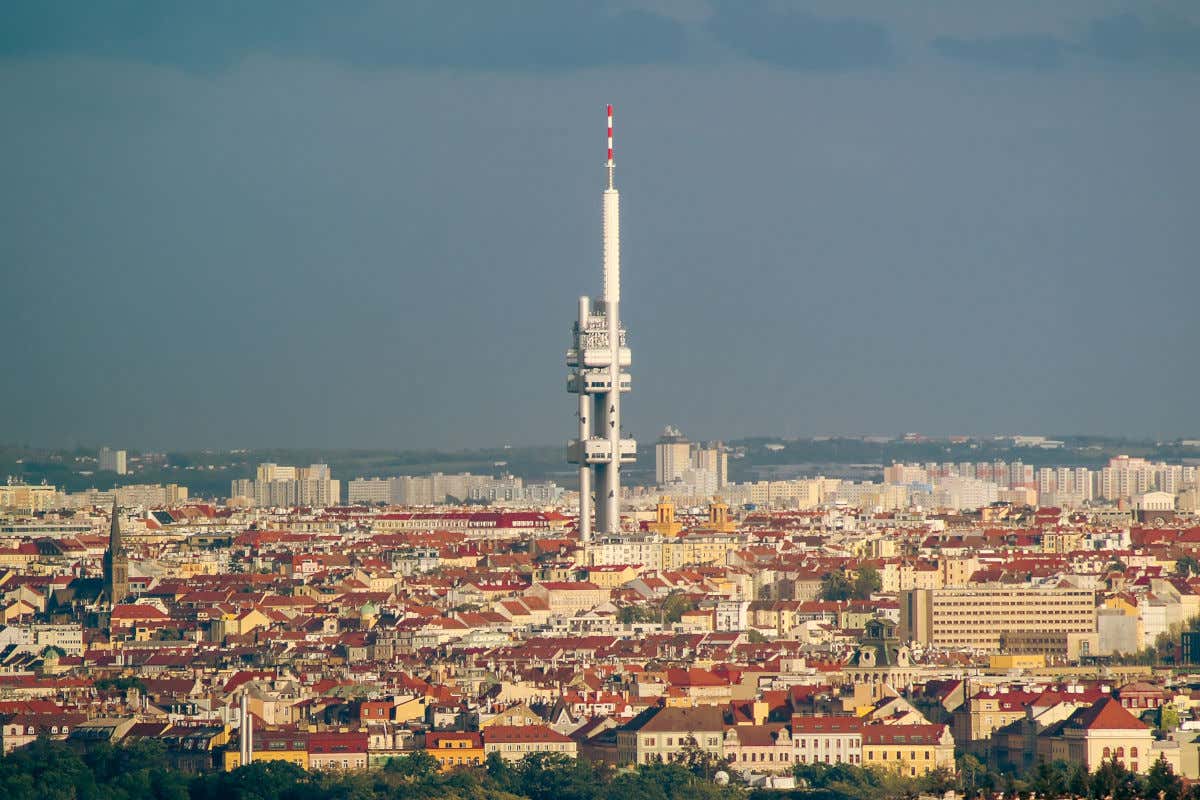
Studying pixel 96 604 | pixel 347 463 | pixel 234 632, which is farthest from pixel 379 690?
pixel 347 463

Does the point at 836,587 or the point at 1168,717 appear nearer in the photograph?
the point at 1168,717

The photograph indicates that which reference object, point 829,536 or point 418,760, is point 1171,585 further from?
point 418,760

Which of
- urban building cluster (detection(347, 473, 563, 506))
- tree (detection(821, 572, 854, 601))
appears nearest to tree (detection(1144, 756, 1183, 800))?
tree (detection(821, 572, 854, 601))

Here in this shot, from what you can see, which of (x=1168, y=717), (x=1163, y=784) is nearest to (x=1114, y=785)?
(x=1163, y=784)

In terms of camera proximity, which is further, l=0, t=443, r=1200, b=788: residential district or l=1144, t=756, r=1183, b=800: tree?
l=0, t=443, r=1200, b=788: residential district

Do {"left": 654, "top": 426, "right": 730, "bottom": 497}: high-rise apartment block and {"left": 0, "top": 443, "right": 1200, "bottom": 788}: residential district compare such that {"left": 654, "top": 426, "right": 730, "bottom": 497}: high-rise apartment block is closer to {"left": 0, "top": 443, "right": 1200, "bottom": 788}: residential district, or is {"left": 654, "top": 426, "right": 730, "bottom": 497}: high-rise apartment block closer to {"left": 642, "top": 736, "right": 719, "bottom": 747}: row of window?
{"left": 0, "top": 443, "right": 1200, "bottom": 788}: residential district

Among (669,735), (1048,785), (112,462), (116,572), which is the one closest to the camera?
(1048,785)

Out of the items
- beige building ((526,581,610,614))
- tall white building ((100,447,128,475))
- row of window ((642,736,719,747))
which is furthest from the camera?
tall white building ((100,447,128,475))

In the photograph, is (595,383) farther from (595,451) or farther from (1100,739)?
(1100,739)
